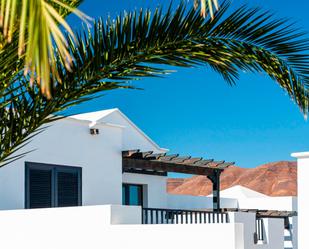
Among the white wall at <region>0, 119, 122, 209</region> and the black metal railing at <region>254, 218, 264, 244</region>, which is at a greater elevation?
the white wall at <region>0, 119, 122, 209</region>

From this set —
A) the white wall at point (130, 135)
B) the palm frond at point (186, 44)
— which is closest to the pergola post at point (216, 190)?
the white wall at point (130, 135)

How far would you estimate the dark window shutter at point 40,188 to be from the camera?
50.1 ft

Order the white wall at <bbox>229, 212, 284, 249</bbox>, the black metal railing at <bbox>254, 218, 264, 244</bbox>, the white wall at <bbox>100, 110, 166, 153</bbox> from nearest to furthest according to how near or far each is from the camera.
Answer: the white wall at <bbox>229, 212, 284, 249</bbox>
the black metal railing at <bbox>254, 218, 264, 244</bbox>
the white wall at <bbox>100, 110, 166, 153</bbox>

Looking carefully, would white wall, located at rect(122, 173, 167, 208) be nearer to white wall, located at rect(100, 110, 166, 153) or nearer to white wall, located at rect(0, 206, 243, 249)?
white wall, located at rect(100, 110, 166, 153)

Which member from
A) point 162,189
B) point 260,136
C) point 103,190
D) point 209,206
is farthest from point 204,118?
point 103,190

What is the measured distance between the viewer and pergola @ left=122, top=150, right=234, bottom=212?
19.1m

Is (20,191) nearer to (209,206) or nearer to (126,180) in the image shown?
(126,180)

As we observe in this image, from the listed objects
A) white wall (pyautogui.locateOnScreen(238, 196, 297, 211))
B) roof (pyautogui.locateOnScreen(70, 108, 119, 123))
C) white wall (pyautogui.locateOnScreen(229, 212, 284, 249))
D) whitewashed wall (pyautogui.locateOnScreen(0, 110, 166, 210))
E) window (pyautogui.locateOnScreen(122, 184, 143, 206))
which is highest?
roof (pyautogui.locateOnScreen(70, 108, 119, 123))

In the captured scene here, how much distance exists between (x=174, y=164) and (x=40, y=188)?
6.44 meters

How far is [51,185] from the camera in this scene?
1573 centimetres

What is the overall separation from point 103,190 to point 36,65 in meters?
14.1

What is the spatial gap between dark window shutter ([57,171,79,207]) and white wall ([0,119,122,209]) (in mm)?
256

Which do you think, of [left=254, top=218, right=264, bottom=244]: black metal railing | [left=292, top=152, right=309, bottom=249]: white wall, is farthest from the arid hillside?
[left=292, top=152, right=309, bottom=249]: white wall

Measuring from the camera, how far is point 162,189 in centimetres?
2336
